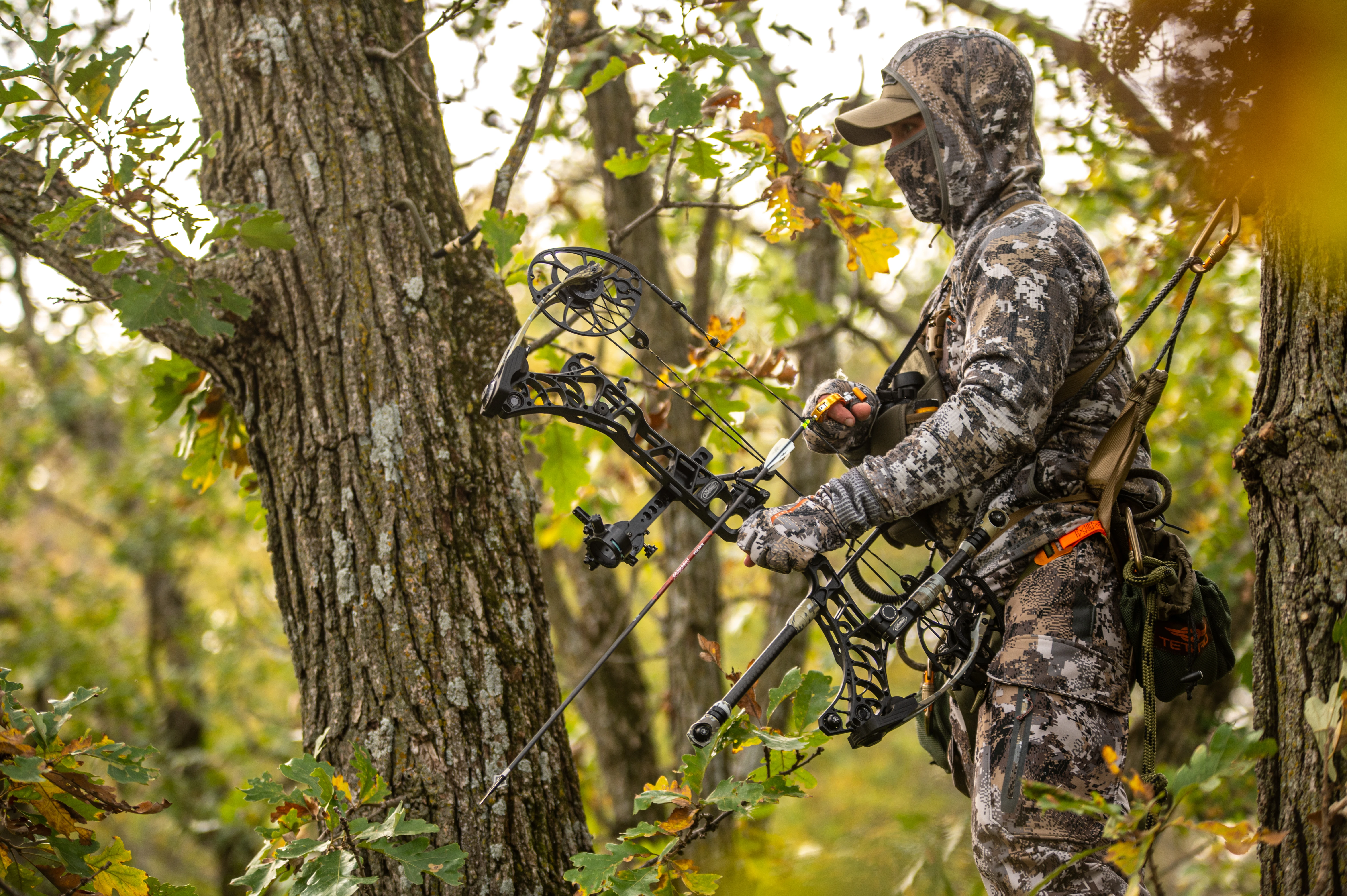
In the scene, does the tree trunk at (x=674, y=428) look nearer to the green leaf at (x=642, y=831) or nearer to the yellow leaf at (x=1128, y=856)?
the green leaf at (x=642, y=831)

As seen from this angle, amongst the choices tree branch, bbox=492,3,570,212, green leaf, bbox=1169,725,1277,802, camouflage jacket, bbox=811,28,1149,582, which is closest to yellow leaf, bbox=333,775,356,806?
camouflage jacket, bbox=811,28,1149,582

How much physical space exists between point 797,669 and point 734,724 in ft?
0.84

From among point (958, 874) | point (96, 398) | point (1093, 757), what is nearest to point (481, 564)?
point (1093, 757)

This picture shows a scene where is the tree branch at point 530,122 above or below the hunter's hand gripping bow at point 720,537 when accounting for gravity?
above

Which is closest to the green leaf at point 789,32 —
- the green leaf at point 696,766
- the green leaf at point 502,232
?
the green leaf at point 502,232

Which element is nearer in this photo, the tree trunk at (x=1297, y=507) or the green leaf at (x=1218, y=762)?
the green leaf at (x=1218, y=762)

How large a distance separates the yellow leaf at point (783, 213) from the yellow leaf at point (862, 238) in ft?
0.32

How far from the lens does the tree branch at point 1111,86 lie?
4.88 feet

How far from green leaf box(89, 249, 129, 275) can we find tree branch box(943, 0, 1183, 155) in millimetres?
2455

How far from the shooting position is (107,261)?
247 centimetres

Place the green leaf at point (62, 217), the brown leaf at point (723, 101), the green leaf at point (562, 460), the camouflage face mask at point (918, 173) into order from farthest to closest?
the green leaf at point (562, 460) → the brown leaf at point (723, 101) → the camouflage face mask at point (918, 173) → the green leaf at point (62, 217)

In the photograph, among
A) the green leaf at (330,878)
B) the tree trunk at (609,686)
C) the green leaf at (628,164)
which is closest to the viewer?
the green leaf at (330,878)

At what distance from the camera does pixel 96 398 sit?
1384 cm

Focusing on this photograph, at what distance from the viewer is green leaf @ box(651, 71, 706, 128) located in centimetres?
296
